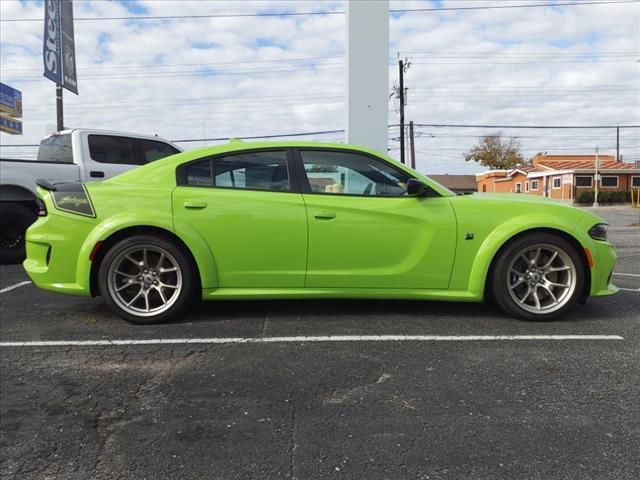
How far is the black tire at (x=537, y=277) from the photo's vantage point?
4215mm

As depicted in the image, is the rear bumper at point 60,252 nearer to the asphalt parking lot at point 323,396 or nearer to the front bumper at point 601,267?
the asphalt parking lot at point 323,396

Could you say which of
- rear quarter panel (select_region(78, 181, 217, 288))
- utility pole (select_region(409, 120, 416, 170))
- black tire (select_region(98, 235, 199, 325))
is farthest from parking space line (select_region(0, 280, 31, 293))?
utility pole (select_region(409, 120, 416, 170))

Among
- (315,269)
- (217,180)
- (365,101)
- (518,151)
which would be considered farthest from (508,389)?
(518,151)

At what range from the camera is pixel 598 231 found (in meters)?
4.34

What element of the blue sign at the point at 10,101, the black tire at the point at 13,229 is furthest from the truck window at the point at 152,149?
the blue sign at the point at 10,101

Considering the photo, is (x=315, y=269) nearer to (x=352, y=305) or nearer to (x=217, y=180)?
(x=352, y=305)

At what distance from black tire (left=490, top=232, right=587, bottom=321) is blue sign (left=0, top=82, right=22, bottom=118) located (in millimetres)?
26564

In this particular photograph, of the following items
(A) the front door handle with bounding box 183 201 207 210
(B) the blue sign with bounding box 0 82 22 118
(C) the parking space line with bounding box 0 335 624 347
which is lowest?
(C) the parking space line with bounding box 0 335 624 347

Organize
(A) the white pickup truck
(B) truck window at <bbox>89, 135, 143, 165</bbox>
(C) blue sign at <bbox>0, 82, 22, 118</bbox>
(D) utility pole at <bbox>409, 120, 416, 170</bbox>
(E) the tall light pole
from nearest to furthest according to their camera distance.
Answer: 1. (A) the white pickup truck
2. (B) truck window at <bbox>89, 135, 143, 165</bbox>
3. (E) the tall light pole
4. (C) blue sign at <bbox>0, 82, 22, 118</bbox>
5. (D) utility pole at <bbox>409, 120, 416, 170</bbox>

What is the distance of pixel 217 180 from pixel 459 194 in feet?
6.77

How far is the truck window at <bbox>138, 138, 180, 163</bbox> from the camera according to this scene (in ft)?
28.2

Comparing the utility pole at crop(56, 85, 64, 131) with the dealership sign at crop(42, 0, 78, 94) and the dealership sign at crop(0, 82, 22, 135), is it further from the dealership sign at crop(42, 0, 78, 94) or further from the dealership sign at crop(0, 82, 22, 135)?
the dealership sign at crop(0, 82, 22, 135)

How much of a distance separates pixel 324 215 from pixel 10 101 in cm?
2674

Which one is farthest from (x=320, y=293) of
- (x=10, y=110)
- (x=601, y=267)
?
(x=10, y=110)
